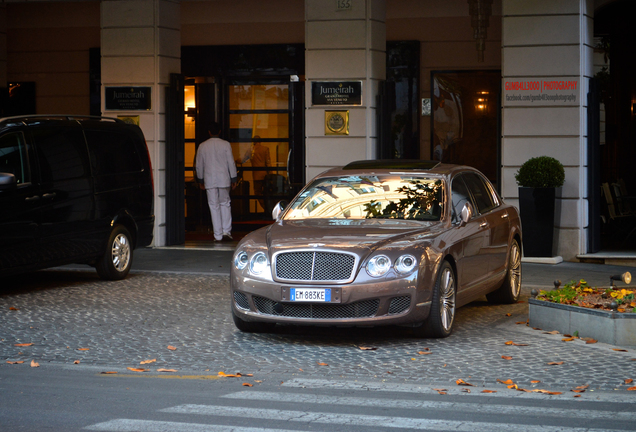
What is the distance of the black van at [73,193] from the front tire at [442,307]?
4.81 m

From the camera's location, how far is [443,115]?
18.4m

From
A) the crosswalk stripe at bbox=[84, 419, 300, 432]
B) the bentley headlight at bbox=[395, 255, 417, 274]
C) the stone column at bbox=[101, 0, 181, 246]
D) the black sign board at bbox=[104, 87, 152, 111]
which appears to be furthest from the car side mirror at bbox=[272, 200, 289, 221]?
the black sign board at bbox=[104, 87, 152, 111]

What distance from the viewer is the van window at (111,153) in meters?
11.9

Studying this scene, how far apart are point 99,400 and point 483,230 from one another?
15.1 ft

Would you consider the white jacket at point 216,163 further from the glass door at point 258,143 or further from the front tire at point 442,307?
the front tire at point 442,307

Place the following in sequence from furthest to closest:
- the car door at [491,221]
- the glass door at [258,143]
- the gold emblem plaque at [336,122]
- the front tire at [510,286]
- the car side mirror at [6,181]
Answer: the glass door at [258,143] < the gold emblem plaque at [336,122] < the front tire at [510,286] < the car side mirror at [6,181] < the car door at [491,221]

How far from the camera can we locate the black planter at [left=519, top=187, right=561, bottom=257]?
14.1 metres

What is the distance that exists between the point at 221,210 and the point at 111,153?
5.01m

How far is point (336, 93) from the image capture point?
1566cm

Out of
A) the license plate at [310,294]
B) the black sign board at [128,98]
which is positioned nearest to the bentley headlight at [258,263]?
the license plate at [310,294]

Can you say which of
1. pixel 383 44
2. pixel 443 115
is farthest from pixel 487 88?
pixel 383 44

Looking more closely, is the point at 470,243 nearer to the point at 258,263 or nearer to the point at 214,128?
the point at 258,263

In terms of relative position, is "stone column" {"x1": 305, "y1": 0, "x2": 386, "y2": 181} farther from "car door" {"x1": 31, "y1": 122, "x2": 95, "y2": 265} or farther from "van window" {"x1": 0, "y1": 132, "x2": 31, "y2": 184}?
"van window" {"x1": 0, "y1": 132, "x2": 31, "y2": 184}

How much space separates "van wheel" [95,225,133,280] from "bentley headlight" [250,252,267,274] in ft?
14.6
